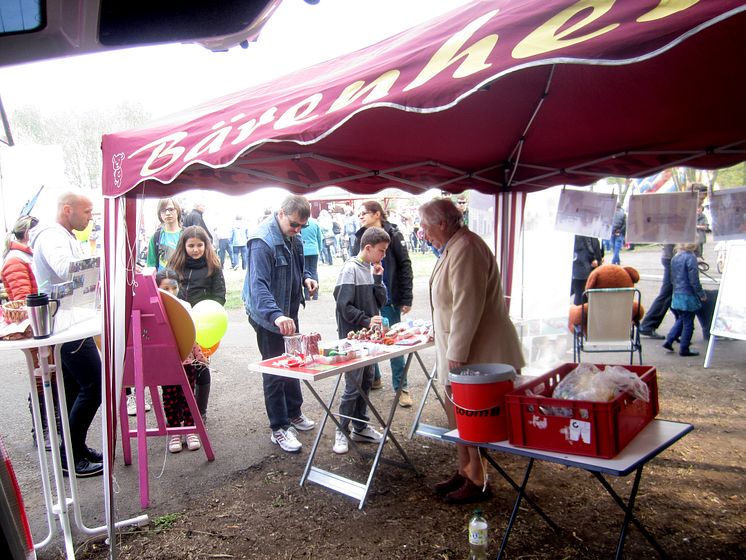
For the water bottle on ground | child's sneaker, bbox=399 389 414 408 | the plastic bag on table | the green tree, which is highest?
the green tree

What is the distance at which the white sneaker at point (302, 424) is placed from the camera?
454 centimetres

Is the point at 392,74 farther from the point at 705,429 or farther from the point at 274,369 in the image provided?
the point at 705,429

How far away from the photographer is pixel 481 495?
332 centimetres

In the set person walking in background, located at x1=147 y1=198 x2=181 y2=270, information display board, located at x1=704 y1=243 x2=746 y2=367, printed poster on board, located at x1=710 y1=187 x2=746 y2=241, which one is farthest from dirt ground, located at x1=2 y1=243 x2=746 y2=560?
person walking in background, located at x1=147 y1=198 x2=181 y2=270

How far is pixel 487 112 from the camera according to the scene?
3.55m

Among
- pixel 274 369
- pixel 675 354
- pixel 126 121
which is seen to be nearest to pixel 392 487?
pixel 274 369

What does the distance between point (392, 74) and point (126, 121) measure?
41435 mm

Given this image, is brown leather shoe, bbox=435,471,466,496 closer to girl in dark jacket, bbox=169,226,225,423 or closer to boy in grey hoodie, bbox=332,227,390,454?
boy in grey hoodie, bbox=332,227,390,454

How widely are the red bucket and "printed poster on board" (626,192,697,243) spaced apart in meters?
2.79

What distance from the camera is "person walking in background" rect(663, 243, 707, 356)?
6344 millimetres

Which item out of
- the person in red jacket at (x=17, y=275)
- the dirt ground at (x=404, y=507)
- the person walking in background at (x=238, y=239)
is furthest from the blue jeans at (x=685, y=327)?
the person walking in background at (x=238, y=239)

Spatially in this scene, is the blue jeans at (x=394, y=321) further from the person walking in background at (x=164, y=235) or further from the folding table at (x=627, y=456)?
the person walking in background at (x=164, y=235)

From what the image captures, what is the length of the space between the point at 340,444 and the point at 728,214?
11.2 feet

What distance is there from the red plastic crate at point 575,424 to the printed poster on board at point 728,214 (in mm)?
2280
